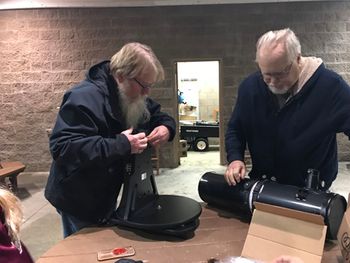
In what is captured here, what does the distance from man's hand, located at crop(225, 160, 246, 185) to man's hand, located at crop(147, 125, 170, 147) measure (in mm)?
314

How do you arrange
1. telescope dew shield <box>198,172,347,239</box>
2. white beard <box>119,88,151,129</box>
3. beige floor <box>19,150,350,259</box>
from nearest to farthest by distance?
telescope dew shield <box>198,172,347,239</box>, white beard <box>119,88,151,129</box>, beige floor <box>19,150,350,259</box>

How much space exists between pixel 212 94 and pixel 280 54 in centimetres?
556

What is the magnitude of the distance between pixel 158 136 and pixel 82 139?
362mm

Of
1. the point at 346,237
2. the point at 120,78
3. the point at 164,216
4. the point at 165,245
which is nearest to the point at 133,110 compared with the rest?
the point at 120,78

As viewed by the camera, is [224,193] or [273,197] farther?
[224,193]

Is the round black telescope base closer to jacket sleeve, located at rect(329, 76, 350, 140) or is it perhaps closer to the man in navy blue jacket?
the man in navy blue jacket

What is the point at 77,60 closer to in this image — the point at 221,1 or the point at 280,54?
the point at 221,1

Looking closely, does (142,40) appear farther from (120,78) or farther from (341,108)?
(341,108)

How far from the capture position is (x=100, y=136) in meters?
1.40

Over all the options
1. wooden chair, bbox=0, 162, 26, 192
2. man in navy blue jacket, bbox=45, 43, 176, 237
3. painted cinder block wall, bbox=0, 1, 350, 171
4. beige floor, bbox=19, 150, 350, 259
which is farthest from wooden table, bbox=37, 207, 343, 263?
painted cinder block wall, bbox=0, 1, 350, 171

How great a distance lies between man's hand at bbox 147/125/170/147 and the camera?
1.57m

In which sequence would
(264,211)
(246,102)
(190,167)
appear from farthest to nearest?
(190,167) → (246,102) → (264,211)

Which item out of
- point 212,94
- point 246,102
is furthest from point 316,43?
point 246,102

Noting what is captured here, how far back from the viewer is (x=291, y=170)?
63.1 inches
